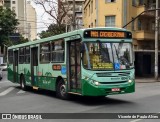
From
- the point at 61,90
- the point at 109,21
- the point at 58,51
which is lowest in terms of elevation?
the point at 61,90

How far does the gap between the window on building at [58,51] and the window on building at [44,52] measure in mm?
741

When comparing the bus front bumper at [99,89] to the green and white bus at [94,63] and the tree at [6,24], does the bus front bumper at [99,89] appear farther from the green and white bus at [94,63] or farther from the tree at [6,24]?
the tree at [6,24]

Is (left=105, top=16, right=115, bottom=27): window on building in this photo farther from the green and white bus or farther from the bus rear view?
the bus rear view

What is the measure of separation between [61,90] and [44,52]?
281 cm

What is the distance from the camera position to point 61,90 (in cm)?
1697

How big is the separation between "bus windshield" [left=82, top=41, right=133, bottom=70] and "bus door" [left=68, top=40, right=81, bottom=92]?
25.2 inches

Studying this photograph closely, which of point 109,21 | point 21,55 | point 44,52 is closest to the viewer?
point 44,52

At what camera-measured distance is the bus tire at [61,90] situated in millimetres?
16625

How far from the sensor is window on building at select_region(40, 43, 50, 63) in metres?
18.4

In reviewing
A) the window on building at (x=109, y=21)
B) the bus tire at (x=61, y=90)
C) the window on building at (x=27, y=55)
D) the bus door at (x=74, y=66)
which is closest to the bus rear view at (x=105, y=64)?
the bus door at (x=74, y=66)

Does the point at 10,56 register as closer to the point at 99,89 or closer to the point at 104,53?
the point at 104,53

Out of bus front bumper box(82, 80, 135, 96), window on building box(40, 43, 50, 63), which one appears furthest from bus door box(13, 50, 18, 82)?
bus front bumper box(82, 80, 135, 96)

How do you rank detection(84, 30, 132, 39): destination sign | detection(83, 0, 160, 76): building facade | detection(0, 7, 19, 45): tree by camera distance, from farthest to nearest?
detection(0, 7, 19, 45): tree
detection(83, 0, 160, 76): building facade
detection(84, 30, 132, 39): destination sign

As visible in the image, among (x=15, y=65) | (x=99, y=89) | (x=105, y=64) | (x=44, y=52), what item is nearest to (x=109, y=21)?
(x=15, y=65)
